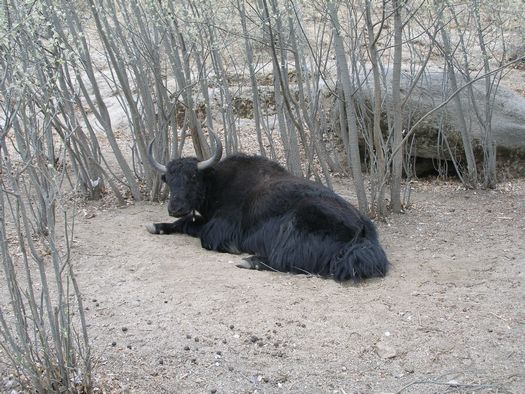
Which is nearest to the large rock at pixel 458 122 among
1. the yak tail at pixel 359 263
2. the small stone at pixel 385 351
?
the yak tail at pixel 359 263

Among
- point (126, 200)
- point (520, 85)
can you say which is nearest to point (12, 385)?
point (126, 200)

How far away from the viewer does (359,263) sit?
20.4ft

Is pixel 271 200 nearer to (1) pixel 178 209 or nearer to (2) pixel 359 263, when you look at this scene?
(1) pixel 178 209

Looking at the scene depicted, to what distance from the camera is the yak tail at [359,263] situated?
20.2 ft

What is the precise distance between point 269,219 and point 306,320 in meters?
2.12

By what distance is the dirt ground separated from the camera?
4527 mm

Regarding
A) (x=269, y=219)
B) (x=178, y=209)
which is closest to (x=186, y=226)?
(x=178, y=209)

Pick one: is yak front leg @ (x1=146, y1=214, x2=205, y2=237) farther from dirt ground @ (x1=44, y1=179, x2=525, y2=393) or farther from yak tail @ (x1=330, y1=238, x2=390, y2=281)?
yak tail @ (x1=330, y1=238, x2=390, y2=281)

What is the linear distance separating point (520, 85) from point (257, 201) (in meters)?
9.58

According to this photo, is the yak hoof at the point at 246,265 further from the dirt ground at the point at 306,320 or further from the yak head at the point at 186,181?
the yak head at the point at 186,181

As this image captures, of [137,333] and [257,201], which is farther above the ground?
[257,201]

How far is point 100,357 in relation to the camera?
4.65 meters

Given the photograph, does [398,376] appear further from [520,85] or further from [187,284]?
[520,85]

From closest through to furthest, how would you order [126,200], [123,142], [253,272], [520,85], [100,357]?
1. [100,357]
2. [253,272]
3. [126,200]
4. [123,142]
5. [520,85]
